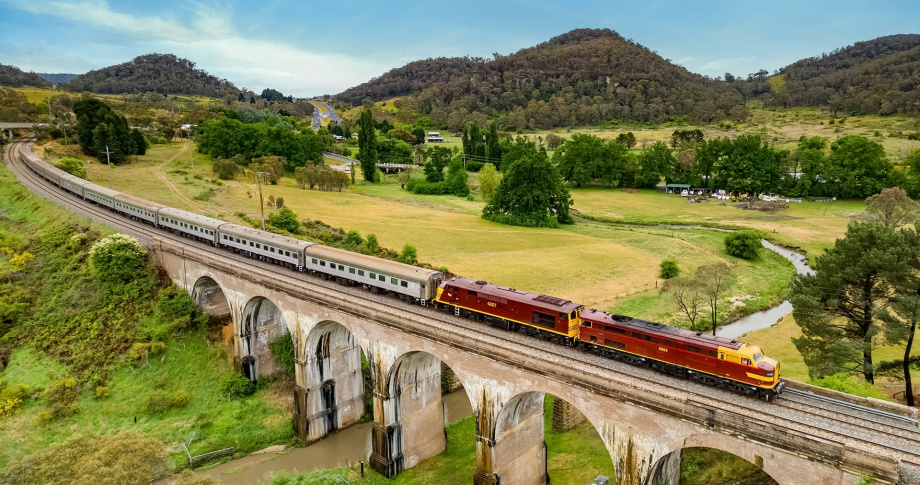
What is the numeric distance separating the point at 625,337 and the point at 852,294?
15513 millimetres

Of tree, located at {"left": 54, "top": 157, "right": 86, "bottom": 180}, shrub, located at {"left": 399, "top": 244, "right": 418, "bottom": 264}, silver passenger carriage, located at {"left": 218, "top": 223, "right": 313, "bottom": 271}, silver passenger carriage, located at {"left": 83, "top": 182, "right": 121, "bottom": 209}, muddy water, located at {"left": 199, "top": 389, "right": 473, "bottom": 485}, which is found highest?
tree, located at {"left": 54, "top": 157, "right": 86, "bottom": 180}

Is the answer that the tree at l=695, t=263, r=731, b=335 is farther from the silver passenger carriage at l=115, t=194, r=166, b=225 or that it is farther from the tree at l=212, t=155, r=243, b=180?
the tree at l=212, t=155, r=243, b=180

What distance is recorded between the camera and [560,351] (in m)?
27.5

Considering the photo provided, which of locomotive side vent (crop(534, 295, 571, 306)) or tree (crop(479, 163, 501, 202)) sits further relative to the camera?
tree (crop(479, 163, 501, 202))

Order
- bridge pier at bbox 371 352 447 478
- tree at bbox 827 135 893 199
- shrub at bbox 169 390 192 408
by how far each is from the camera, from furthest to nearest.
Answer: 1. tree at bbox 827 135 893 199
2. shrub at bbox 169 390 192 408
3. bridge pier at bbox 371 352 447 478

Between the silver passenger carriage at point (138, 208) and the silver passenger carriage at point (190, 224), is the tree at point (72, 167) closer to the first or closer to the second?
the silver passenger carriage at point (138, 208)

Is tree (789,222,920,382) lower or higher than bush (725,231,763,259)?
higher

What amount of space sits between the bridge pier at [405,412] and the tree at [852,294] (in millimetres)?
22423

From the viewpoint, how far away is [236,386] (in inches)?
1623

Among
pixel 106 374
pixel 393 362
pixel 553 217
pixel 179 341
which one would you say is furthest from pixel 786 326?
pixel 106 374

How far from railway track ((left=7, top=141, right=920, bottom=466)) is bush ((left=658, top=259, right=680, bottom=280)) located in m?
34.3

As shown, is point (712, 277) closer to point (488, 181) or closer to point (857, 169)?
point (488, 181)

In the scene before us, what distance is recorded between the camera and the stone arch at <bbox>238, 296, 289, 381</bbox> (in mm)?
41716

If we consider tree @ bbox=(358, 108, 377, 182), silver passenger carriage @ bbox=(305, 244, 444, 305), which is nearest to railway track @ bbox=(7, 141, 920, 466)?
silver passenger carriage @ bbox=(305, 244, 444, 305)
